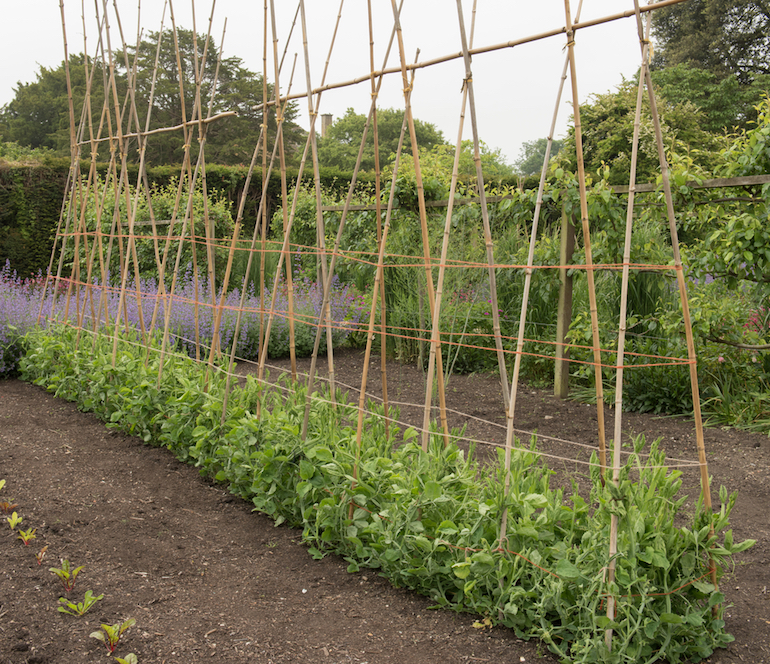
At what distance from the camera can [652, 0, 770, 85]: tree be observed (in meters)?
18.4

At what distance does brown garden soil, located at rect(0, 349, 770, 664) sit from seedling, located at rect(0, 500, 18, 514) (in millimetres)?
44

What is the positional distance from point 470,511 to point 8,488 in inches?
85.3

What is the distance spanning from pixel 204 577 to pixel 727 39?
21.9m

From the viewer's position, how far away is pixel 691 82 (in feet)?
57.5

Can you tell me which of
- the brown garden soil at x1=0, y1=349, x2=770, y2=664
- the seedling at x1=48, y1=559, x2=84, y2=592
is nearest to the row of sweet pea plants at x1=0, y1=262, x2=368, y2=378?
the brown garden soil at x1=0, y1=349, x2=770, y2=664

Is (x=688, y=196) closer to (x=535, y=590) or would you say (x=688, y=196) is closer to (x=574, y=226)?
(x=574, y=226)

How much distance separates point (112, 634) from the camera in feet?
5.61

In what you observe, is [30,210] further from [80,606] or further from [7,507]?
[80,606]

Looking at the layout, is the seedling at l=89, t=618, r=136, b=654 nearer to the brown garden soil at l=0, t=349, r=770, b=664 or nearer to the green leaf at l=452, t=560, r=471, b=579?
the brown garden soil at l=0, t=349, r=770, b=664

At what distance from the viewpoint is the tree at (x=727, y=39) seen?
60.5 ft

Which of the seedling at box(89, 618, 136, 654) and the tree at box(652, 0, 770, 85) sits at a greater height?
the tree at box(652, 0, 770, 85)

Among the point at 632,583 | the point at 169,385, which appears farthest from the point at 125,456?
the point at 632,583

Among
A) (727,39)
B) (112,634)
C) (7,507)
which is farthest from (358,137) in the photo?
(112,634)

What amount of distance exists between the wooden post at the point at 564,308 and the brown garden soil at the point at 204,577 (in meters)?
0.89
